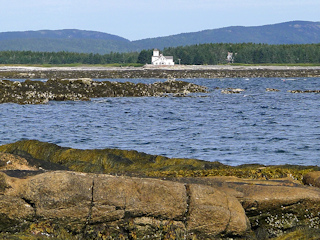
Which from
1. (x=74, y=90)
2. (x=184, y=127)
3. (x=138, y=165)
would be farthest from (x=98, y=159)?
(x=74, y=90)

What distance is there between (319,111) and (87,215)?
34951 millimetres

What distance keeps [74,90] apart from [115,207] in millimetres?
46083

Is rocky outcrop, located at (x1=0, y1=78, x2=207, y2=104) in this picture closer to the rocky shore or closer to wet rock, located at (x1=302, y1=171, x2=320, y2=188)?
wet rock, located at (x1=302, y1=171, x2=320, y2=188)

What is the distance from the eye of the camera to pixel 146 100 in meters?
51.5

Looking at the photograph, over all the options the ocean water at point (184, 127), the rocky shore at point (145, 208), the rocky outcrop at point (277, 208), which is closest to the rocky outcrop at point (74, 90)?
the ocean water at point (184, 127)

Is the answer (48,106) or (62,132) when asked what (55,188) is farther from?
(48,106)

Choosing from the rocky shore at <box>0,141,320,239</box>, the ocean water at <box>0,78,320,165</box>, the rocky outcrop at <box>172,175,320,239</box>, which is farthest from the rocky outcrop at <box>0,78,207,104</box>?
the rocky outcrop at <box>172,175,320,239</box>

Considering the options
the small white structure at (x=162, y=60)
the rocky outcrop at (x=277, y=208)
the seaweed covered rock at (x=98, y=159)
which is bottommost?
the small white structure at (x=162, y=60)

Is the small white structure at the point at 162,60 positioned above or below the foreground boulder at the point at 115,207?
below

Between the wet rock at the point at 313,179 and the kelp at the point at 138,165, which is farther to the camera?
the kelp at the point at 138,165

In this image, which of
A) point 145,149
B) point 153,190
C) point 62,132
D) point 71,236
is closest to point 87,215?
point 71,236

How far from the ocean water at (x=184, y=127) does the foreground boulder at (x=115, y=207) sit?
10344mm

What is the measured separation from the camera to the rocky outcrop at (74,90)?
48.3 metres

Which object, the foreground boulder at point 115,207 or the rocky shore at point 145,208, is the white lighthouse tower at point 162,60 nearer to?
the rocky shore at point 145,208
